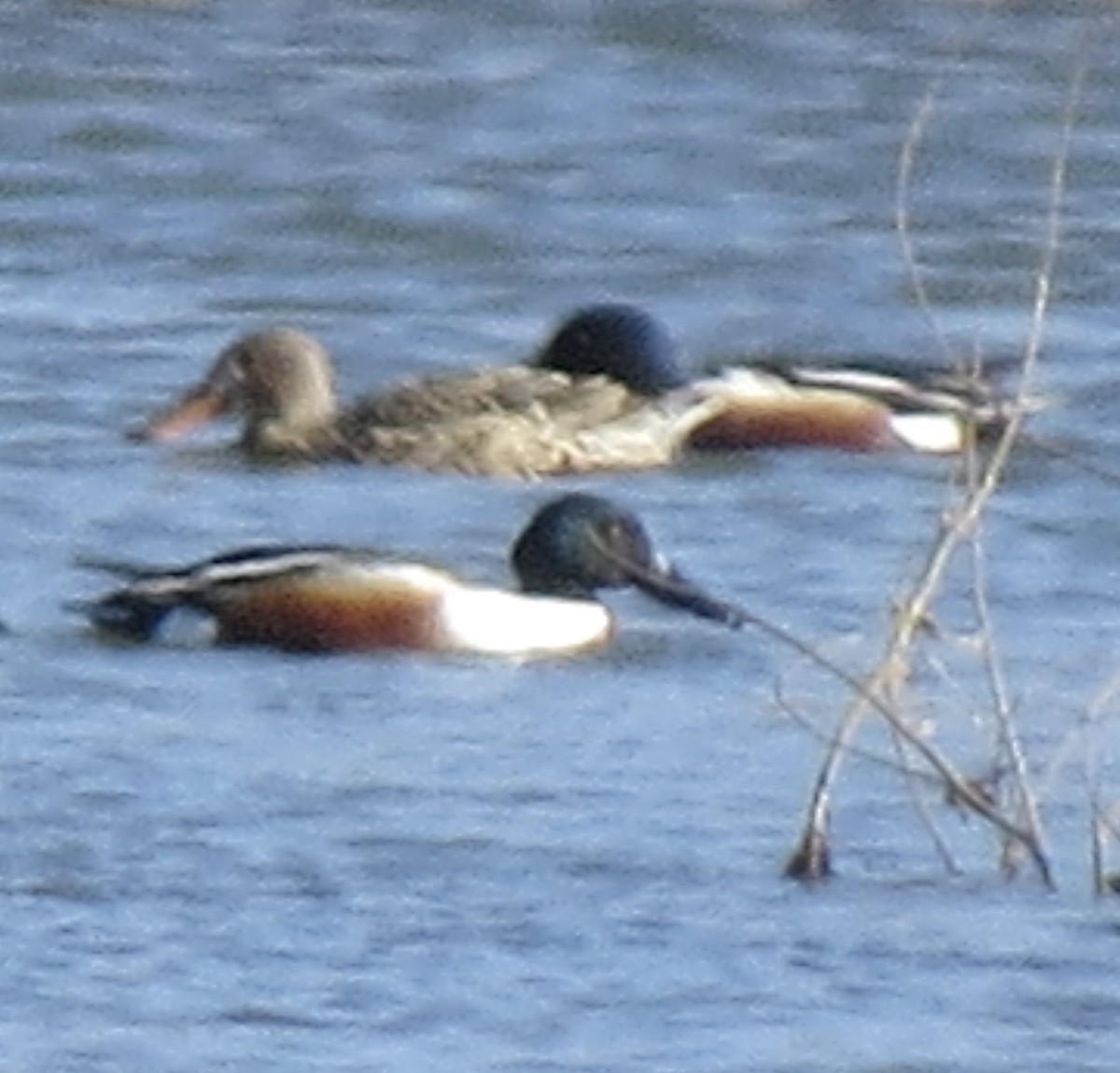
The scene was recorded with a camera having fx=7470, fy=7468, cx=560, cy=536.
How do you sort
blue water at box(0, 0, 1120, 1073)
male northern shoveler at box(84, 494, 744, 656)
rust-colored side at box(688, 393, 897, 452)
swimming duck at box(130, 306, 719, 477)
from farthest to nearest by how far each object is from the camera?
rust-colored side at box(688, 393, 897, 452)
swimming duck at box(130, 306, 719, 477)
male northern shoveler at box(84, 494, 744, 656)
blue water at box(0, 0, 1120, 1073)

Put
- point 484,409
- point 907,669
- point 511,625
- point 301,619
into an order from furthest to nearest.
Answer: point 484,409 → point 511,625 → point 301,619 → point 907,669

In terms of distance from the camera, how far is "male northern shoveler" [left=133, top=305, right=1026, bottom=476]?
16906 mm

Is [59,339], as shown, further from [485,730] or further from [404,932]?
[404,932]

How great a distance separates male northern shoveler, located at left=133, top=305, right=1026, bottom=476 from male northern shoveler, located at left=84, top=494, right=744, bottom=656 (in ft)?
7.97

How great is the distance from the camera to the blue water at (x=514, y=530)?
11094mm

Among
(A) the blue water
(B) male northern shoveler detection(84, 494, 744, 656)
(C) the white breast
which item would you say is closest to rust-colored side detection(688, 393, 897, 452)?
(A) the blue water

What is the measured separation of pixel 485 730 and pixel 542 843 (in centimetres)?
116

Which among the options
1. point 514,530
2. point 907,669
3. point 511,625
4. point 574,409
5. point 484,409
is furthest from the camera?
point 574,409

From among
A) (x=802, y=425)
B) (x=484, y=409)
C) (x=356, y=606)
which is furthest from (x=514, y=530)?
(x=356, y=606)

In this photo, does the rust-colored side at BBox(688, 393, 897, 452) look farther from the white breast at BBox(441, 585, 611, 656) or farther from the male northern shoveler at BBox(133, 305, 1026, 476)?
the white breast at BBox(441, 585, 611, 656)

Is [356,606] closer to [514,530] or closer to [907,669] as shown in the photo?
[514,530]

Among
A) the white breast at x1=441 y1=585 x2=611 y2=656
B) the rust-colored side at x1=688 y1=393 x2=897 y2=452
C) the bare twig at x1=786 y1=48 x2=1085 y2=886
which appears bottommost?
the rust-colored side at x1=688 y1=393 x2=897 y2=452

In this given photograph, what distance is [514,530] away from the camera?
53.0 feet

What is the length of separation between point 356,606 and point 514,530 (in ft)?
6.60
